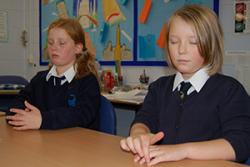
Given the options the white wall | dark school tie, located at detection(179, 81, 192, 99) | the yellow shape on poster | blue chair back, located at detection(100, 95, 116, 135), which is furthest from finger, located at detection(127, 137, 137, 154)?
the yellow shape on poster

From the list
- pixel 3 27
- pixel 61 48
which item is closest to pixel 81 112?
pixel 61 48

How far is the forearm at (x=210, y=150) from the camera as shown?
0.97 meters

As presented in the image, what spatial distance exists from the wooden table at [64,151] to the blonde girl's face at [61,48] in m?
0.49

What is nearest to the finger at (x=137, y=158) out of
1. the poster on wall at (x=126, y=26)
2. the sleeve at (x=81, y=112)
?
the sleeve at (x=81, y=112)

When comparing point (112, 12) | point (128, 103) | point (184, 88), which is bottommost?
point (128, 103)

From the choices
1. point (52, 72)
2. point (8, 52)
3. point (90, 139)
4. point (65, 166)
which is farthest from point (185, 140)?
point (8, 52)

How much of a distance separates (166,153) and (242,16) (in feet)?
5.96

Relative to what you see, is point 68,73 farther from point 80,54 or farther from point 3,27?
point 3,27

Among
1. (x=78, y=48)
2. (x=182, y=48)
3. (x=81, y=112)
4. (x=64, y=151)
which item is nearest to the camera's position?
(x=64, y=151)

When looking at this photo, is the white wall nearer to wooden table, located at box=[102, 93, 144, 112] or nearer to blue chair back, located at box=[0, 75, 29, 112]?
wooden table, located at box=[102, 93, 144, 112]

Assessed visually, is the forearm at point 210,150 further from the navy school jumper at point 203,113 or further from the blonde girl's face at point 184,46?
the blonde girl's face at point 184,46

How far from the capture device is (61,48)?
1780 mm

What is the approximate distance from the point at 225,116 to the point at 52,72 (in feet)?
2.96

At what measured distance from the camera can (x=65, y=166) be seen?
0.92 meters
